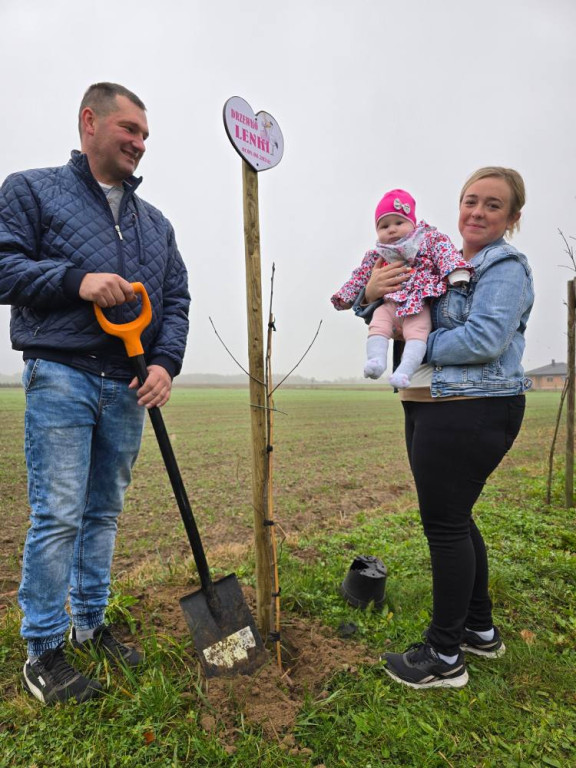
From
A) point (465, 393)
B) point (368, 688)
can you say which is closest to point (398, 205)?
point (465, 393)

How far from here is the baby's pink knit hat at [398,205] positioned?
229cm

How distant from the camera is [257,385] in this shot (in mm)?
2396

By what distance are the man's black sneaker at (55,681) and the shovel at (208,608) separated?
49cm

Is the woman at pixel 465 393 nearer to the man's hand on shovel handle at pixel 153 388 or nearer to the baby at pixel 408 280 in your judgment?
the baby at pixel 408 280

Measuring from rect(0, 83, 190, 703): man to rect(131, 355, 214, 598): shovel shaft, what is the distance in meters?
0.08

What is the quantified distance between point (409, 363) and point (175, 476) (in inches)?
49.6

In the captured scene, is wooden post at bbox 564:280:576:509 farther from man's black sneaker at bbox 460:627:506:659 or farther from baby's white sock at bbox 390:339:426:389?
baby's white sock at bbox 390:339:426:389

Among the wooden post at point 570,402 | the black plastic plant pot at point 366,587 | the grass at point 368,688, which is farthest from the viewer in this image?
the wooden post at point 570,402

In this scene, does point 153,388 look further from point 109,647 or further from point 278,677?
point 278,677

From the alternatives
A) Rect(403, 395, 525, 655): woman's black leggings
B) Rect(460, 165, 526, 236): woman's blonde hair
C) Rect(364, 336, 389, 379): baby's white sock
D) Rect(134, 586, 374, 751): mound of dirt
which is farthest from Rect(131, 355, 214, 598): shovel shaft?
Rect(460, 165, 526, 236): woman's blonde hair

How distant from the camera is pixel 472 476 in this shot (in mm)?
2088

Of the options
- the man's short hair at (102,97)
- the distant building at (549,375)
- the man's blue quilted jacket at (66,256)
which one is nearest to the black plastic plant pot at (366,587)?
the man's blue quilted jacket at (66,256)

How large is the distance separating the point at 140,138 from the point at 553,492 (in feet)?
19.9

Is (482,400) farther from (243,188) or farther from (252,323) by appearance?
(243,188)
